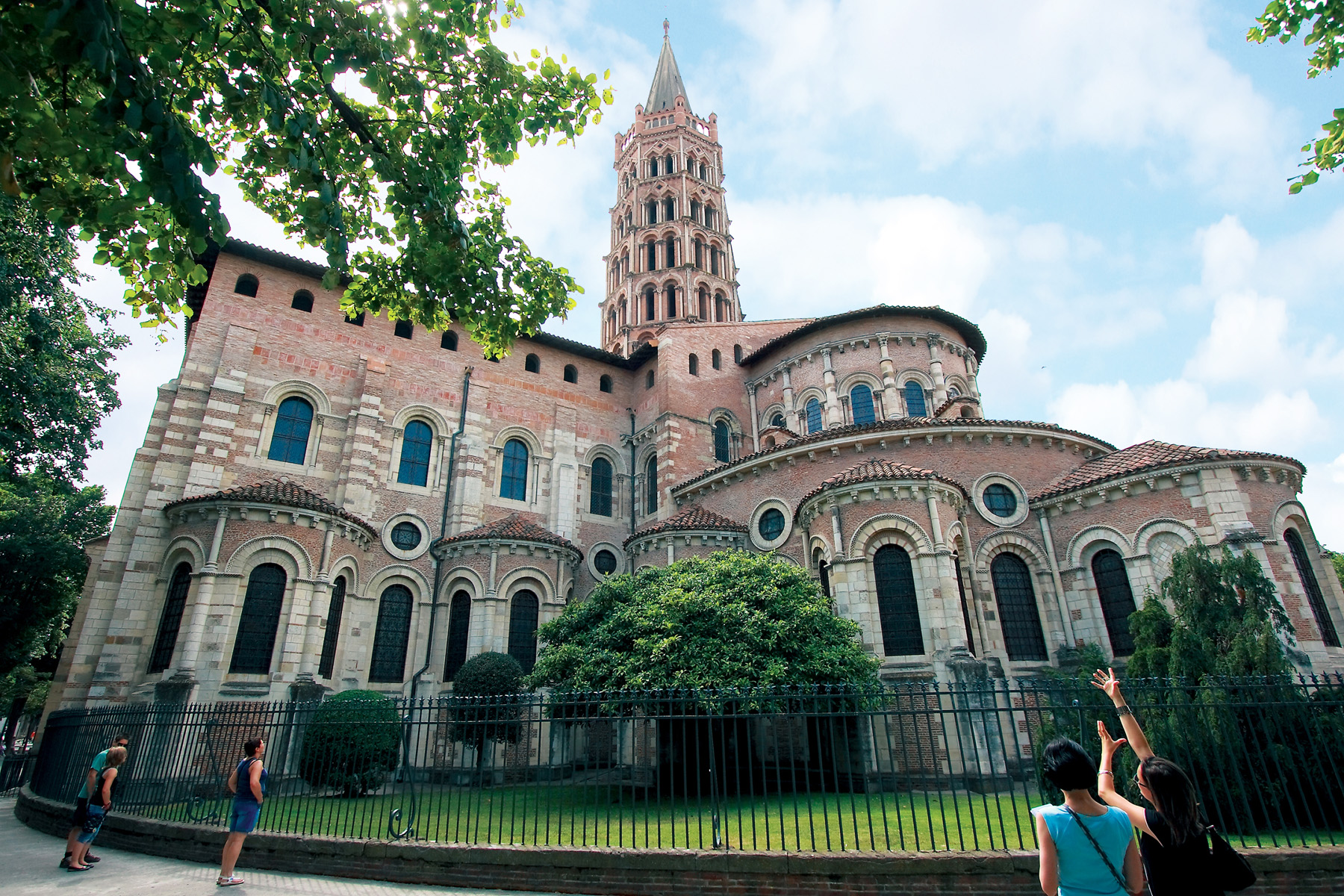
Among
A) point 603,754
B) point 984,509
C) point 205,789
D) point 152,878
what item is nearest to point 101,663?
point 205,789

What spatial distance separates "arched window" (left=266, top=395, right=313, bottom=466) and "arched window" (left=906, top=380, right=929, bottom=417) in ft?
66.0

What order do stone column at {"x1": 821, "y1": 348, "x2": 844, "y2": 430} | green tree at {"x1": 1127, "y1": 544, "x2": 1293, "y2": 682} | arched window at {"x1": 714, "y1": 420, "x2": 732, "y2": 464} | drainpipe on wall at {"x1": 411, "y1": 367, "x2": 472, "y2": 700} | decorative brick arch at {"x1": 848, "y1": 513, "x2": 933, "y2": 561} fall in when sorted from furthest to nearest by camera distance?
arched window at {"x1": 714, "y1": 420, "x2": 732, "y2": 464}, stone column at {"x1": 821, "y1": 348, "x2": 844, "y2": 430}, drainpipe on wall at {"x1": 411, "y1": 367, "x2": 472, "y2": 700}, decorative brick arch at {"x1": 848, "y1": 513, "x2": 933, "y2": 561}, green tree at {"x1": 1127, "y1": 544, "x2": 1293, "y2": 682}

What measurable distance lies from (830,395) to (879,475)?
886 cm

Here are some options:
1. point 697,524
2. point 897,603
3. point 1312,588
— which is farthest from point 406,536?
point 1312,588

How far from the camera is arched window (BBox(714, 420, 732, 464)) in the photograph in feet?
91.9

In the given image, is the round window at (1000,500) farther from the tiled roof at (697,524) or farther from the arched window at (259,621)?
the arched window at (259,621)


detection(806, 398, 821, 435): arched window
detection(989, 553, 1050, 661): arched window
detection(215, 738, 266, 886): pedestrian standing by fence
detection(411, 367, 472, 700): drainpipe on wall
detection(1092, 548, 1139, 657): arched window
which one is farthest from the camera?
detection(806, 398, 821, 435): arched window

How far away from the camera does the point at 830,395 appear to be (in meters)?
26.0

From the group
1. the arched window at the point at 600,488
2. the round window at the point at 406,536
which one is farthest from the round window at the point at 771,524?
the round window at the point at 406,536

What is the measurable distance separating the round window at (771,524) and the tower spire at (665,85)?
116 ft

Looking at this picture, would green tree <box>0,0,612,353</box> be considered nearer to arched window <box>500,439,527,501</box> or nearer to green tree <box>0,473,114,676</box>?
arched window <box>500,439,527,501</box>

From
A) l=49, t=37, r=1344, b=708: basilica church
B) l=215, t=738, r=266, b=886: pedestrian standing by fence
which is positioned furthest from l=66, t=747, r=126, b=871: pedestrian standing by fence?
l=49, t=37, r=1344, b=708: basilica church

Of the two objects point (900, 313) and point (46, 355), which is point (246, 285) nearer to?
point (46, 355)

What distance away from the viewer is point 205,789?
10852 mm
